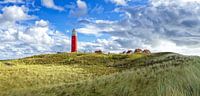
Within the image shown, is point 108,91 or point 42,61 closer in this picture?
point 108,91

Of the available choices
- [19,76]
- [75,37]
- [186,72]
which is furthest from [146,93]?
[75,37]

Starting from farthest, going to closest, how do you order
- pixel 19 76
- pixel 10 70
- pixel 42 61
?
pixel 42 61
pixel 10 70
pixel 19 76

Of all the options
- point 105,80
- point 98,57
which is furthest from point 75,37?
point 105,80

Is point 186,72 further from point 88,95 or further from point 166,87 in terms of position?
point 88,95

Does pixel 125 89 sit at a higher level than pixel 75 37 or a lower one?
lower

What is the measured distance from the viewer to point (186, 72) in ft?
66.9

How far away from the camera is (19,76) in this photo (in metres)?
38.3

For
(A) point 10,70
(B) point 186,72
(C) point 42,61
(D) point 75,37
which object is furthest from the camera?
(D) point 75,37

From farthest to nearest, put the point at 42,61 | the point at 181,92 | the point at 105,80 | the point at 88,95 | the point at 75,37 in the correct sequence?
the point at 75,37
the point at 42,61
the point at 105,80
the point at 88,95
the point at 181,92

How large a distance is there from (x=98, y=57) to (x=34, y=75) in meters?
26.2

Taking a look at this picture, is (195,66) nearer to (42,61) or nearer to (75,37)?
(42,61)

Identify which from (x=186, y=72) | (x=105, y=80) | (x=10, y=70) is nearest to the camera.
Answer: (x=186, y=72)

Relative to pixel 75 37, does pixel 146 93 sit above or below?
below

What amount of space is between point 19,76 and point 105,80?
16431mm
